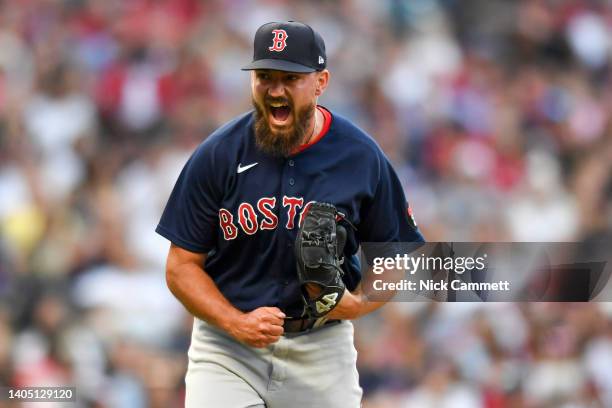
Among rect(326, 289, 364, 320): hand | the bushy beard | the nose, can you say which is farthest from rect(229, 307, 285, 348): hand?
the nose

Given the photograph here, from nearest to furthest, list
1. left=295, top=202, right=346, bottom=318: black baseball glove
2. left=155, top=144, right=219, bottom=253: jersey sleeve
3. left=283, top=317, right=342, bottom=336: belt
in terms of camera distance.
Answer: left=295, top=202, right=346, bottom=318: black baseball glove → left=155, top=144, right=219, bottom=253: jersey sleeve → left=283, top=317, right=342, bottom=336: belt

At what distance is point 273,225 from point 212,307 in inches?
13.6

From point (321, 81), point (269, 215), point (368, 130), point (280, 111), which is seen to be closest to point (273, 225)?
point (269, 215)

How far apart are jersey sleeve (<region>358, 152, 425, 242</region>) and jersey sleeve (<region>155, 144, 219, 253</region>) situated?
537 millimetres

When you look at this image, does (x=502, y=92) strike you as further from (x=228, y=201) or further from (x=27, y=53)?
(x=228, y=201)

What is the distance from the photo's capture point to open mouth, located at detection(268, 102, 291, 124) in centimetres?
389

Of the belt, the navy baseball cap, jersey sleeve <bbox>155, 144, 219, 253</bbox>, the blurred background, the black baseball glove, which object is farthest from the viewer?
the blurred background

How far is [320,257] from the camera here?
3.71 metres

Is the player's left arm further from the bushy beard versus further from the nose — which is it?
the nose

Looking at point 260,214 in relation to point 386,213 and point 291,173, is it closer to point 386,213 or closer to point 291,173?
point 291,173

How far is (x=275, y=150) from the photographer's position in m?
3.96

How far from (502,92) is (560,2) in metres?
1.23

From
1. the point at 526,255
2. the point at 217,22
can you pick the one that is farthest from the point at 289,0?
the point at 526,255

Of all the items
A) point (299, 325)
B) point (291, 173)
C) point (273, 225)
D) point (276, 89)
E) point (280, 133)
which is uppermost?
point (276, 89)
